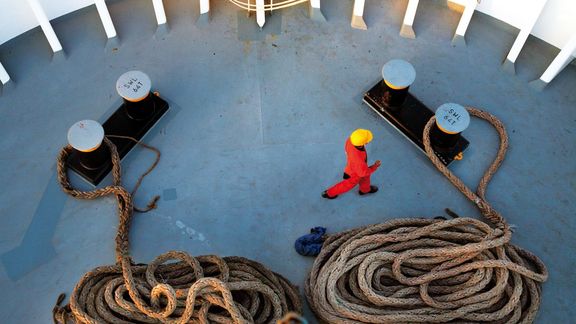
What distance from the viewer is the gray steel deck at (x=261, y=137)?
4.54 m

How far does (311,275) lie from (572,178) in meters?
2.38

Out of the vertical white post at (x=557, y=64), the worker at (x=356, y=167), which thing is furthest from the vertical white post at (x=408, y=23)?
the worker at (x=356, y=167)

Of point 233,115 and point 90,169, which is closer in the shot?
point 90,169

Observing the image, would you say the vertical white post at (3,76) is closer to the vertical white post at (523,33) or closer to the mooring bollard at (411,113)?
the mooring bollard at (411,113)

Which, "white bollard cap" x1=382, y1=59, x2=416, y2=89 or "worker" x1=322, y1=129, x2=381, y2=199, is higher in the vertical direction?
"white bollard cap" x1=382, y1=59, x2=416, y2=89

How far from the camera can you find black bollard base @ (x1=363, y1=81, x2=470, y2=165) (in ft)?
15.9

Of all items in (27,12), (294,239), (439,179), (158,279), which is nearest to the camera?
(158,279)

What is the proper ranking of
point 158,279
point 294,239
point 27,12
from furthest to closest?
1. point 27,12
2. point 294,239
3. point 158,279

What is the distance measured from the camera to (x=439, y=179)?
4855 millimetres

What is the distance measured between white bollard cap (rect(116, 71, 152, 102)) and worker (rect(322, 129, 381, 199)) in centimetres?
167

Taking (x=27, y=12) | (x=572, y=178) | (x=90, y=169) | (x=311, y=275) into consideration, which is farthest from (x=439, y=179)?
(x=27, y=12)

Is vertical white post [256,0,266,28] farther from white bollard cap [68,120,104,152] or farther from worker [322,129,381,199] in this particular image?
white bollard cap [68,120,104,152]

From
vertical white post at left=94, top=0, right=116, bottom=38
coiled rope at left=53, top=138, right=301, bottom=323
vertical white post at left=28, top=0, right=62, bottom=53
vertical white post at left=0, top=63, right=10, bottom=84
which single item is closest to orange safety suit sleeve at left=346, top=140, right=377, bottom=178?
coiled rope at left=53, top=138, right=301, bottom=323

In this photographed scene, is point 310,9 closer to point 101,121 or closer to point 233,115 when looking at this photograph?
point 233,115
